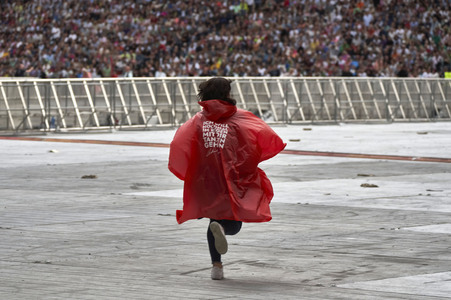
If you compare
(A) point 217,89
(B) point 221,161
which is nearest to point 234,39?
(A) point 217,89

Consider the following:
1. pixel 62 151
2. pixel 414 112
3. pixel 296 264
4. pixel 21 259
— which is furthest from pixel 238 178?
pixel 414 112

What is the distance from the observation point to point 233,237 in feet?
29.8

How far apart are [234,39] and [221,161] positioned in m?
32.3

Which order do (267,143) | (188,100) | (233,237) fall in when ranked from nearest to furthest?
(267,143) < (233,237) < (188,100)

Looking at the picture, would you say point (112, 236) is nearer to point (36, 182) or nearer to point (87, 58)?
point (36, 182)

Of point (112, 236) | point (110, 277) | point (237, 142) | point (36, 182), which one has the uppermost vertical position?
point (237, 142)

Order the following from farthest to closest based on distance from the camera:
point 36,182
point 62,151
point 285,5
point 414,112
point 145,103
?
point 285,5
point 414,112
point 145,103
point 62,151
point 36,182

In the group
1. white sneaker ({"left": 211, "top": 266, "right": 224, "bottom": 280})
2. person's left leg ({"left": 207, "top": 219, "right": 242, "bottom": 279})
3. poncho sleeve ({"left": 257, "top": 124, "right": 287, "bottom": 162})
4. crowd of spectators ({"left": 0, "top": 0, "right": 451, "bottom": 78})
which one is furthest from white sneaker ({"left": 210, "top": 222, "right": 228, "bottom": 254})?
crowd of spectators ({"left": 0, "top": 0, "right": 451, "bottom": 78})

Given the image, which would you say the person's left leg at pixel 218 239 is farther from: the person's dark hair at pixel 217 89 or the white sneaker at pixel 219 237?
the person's dark hair at pixel 217 89

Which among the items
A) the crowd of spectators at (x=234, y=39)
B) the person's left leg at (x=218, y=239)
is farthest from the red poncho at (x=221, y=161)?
the crowd of spectators at (x=234, y=39)

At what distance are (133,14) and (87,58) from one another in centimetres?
344

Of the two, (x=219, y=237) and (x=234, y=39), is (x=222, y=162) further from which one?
(x=234, y=39)

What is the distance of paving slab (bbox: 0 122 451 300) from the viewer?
6.80 meters

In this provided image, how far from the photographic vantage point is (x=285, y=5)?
4038cm
